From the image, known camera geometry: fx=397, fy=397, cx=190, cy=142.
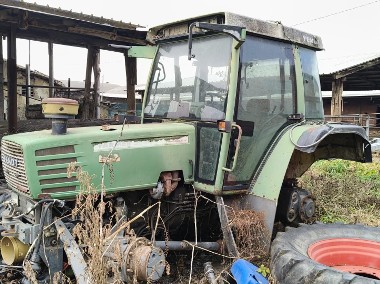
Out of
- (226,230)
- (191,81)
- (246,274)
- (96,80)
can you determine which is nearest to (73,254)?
(246,274)

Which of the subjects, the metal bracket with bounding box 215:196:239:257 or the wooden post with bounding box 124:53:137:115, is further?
the wooden post with bounding box 124:53:137:115

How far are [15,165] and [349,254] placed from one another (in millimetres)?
2808

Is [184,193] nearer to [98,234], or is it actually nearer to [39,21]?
[98,234]

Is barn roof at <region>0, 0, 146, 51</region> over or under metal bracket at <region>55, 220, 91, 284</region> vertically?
over

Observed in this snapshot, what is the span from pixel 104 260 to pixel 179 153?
4.01 feet

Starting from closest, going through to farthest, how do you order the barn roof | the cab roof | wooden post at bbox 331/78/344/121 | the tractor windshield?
the cab roof, the tractor windshield, the barn roof, wooden post at bbox 331/78/344/121

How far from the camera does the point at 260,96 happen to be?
3.71 metres

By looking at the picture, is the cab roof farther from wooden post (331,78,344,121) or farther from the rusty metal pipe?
wooden post (331,78,344,121)

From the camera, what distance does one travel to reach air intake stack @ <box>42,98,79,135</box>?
3.04 metres

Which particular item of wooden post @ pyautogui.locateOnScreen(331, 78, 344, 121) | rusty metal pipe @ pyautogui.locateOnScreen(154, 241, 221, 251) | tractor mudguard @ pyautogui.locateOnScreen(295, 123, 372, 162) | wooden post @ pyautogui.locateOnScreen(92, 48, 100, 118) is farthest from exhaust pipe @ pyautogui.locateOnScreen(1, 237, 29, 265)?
wooden post @ pyautogui.locateOnScreen(331, 78, 344, 121)

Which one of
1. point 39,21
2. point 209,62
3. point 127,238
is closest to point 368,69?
point 39,21

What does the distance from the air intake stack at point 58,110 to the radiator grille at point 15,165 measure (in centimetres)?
33

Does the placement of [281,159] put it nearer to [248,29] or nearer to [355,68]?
[248,29]

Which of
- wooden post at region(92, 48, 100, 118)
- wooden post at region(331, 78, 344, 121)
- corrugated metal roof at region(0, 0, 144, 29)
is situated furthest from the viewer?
wooden post at region(331, 78, 344, 121)
